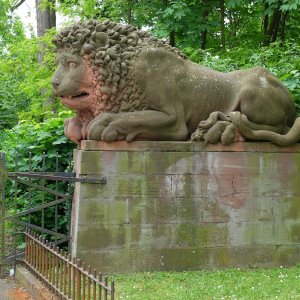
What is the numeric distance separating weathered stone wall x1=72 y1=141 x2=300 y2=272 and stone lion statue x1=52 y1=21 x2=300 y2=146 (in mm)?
215

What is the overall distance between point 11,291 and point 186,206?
8.85 ft

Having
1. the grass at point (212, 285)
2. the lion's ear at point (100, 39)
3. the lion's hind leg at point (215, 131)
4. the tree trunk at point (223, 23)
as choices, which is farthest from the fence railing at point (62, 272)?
the tree trunk at point (223, 23)

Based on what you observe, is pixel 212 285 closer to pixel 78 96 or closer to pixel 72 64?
pixel 78 96

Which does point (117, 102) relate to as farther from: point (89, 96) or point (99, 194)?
point (99, 194)

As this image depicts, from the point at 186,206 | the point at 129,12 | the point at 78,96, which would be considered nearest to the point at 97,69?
the point at 78,96

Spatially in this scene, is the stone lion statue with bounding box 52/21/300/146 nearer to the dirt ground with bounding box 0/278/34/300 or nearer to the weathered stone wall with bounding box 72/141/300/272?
the weathered stone wall with bounding box 72/141/300/272

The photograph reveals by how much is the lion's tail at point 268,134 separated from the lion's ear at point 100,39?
2058 millimetres

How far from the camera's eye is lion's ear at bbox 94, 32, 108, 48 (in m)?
8.17

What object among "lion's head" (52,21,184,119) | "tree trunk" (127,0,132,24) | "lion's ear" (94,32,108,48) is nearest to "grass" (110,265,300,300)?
"lion's head" (52,21,184,119)

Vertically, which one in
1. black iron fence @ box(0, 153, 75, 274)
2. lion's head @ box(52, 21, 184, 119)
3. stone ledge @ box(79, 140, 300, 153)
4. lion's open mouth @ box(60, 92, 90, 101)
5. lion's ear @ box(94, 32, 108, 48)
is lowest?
black iron fence @ box(0, 153, 75, 274)

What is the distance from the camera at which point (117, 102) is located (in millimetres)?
8195

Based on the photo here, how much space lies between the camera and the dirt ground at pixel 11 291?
782 centimetres

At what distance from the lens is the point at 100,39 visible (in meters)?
8.20

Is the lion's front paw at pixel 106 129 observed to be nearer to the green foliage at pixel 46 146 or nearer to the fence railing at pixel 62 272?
the fence railing at pixel 62 272
